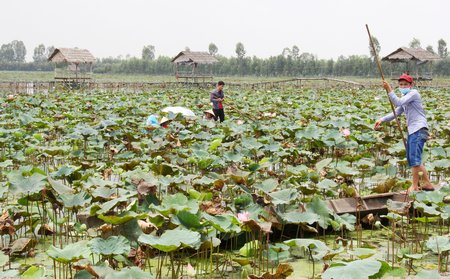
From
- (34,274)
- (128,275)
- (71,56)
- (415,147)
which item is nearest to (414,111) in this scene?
(415,147)

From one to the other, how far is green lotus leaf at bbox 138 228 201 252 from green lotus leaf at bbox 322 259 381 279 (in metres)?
0.75

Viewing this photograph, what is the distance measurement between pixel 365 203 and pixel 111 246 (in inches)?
109

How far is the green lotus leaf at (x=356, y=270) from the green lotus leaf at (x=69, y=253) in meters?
1.23

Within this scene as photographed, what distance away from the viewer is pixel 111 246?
10.1ft

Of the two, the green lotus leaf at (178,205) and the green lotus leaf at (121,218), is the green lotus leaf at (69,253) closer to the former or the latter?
the green lotus leaf at (121,218)

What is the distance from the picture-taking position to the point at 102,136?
900 cm

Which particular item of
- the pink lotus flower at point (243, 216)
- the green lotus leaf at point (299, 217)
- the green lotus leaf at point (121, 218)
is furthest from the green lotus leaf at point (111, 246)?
the green lotus leaf at point (299, 217)

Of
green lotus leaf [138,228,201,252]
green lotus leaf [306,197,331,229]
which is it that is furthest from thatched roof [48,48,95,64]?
green lotus leaf [138,228,201,252]

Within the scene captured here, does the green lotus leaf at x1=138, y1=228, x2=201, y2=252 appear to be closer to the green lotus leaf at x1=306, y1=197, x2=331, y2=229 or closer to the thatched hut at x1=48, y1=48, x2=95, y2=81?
the green lotus leaf at x1=306, y1=197, x2=331, y2=229

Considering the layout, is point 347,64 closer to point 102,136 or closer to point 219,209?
point 102,136

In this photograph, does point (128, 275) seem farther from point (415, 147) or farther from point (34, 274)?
point (415, 147)

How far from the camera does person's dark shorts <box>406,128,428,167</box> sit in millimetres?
5719

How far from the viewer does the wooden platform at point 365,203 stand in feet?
15.9

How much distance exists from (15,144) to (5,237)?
3502mm
